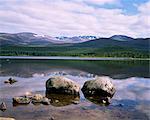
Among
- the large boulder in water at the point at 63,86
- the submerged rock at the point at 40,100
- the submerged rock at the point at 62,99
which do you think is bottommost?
the submerged rock at the point at 62,99

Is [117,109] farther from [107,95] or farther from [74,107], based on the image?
[107,95]

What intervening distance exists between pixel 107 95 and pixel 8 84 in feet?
49.6

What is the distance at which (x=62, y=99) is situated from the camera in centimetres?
3209

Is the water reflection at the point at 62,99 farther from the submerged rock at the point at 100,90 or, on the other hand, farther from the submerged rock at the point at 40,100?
the submerged rock at the point at 100,90

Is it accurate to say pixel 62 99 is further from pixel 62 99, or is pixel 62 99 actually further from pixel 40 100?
pixel 40 100

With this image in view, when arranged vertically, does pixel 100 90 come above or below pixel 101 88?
below

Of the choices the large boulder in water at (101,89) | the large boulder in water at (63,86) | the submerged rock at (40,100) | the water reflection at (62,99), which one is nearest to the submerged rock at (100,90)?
the large boulder in water at (101,89)

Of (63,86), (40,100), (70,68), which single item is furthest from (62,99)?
(70,68)

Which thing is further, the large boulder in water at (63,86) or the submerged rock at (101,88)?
the large boulder in water at (63,86)

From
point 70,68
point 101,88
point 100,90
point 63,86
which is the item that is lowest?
point 100,90

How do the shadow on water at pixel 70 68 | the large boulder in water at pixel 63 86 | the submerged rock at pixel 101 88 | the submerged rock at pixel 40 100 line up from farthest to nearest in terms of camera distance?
the shadow on water at pixel 70 68 < the large boulder in water at pixel 63 86 < the submerged rock at pixel 101 88 < the submerged rock at pixel 40 100

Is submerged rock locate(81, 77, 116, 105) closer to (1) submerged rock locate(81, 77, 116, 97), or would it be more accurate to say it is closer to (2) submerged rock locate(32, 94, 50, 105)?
(1) submerged rock locate(81, 77, 116, 97)

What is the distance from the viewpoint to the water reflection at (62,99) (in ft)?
97.8

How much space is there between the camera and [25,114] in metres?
24.5
